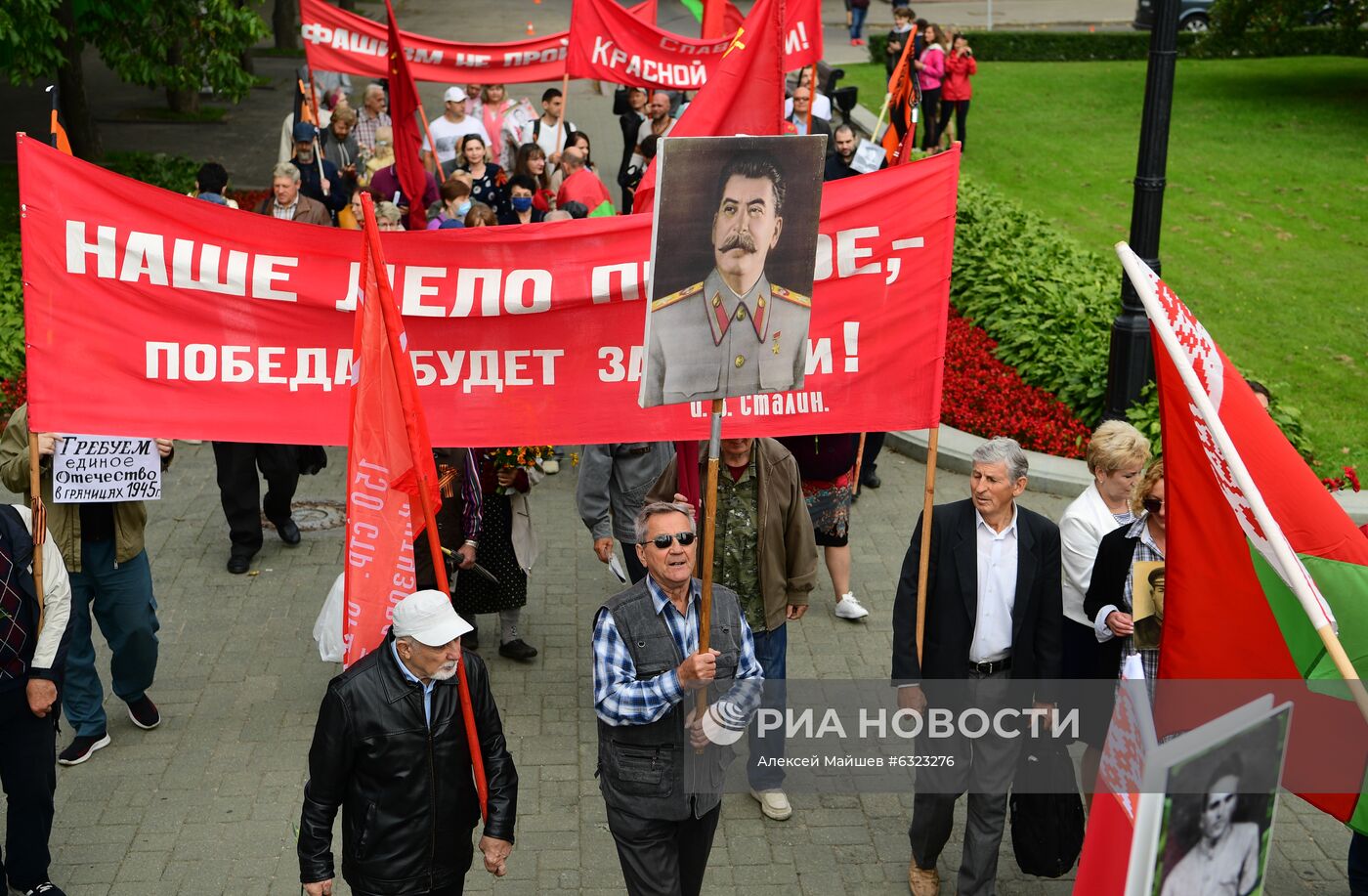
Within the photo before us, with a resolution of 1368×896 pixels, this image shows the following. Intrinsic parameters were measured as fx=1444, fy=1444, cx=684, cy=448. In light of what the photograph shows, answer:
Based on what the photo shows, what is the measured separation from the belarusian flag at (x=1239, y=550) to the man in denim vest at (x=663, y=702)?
1492mm

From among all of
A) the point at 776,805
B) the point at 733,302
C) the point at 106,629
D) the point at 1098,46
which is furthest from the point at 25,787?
the point at 1098,46

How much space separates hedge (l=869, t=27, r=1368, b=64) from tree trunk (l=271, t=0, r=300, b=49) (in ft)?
39.7

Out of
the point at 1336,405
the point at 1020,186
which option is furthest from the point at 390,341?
the point at 1020,186

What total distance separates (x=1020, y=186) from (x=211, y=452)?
12.6m

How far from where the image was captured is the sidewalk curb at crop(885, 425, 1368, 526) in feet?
32.4

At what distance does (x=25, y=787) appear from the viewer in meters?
5.66

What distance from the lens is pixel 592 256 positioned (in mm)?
5809

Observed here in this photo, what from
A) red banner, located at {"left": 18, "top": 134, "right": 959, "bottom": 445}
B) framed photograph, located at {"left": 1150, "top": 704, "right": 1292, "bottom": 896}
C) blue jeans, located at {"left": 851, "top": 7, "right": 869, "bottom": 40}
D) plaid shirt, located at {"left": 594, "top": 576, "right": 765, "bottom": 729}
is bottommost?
plaid shirt, located at {"left": 594, "top": 576, "right": 765, "bottom": 729}

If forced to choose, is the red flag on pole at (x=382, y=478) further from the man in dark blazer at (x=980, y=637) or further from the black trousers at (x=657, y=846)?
the man in dark blazer at (x=980, y=637)

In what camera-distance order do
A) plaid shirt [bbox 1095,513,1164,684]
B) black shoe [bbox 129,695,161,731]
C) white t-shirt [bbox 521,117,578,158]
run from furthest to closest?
1. white t-shirt [bbox 521,117,578,158]
2. black shoe [bbox 129,695,161,731]
3. plaid shirt [bbox 1095,513,1164,684]

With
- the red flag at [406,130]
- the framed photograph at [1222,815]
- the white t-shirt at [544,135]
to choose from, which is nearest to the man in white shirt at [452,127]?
the white t-shirt at [544,135]

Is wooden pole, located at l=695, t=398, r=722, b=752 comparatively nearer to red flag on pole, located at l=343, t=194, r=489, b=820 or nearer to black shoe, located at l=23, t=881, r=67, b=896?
red flag on pole, located at l=343, t=194, r=489, b=820

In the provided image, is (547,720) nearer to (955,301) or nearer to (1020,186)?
(955,301)

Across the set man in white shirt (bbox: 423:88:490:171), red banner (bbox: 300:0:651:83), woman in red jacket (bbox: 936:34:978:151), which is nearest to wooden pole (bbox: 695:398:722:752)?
red banner (bbox: 300:0:651:83)
